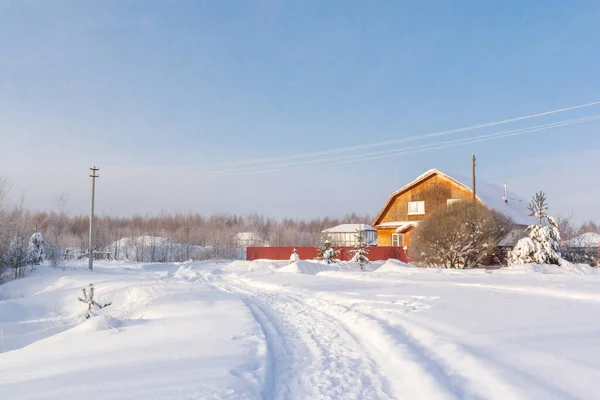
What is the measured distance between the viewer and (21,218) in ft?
97.9

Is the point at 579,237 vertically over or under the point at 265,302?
over

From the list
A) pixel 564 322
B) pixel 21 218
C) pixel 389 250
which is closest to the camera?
pixel 564 322

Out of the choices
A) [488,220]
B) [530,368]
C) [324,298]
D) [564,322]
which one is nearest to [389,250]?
[488,220]

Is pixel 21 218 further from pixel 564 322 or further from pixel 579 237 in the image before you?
pixel 579 237

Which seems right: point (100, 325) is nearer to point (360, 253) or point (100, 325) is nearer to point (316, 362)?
point (316, 362)

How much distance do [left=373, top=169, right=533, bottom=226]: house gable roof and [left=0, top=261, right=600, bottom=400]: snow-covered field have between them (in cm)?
1958

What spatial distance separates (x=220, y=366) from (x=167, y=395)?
3.55ft

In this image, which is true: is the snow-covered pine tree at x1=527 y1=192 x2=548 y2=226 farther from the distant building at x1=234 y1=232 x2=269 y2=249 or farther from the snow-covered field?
the distant building at x1=234 y1=232 x2=269 y2=249

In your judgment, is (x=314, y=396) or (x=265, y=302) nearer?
(x=314, y=396)

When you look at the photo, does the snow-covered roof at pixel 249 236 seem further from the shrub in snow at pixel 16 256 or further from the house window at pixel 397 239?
the shrub in snow at pixel 16 256

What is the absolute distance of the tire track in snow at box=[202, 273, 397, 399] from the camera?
4645 mm

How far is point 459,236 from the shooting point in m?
22.7

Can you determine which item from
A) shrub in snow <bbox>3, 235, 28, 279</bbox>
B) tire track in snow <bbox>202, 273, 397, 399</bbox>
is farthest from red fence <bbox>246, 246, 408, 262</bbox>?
tire track in snow <bbox>202, 273, 397, 399</bbox>

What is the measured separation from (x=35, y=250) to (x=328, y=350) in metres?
30.9
